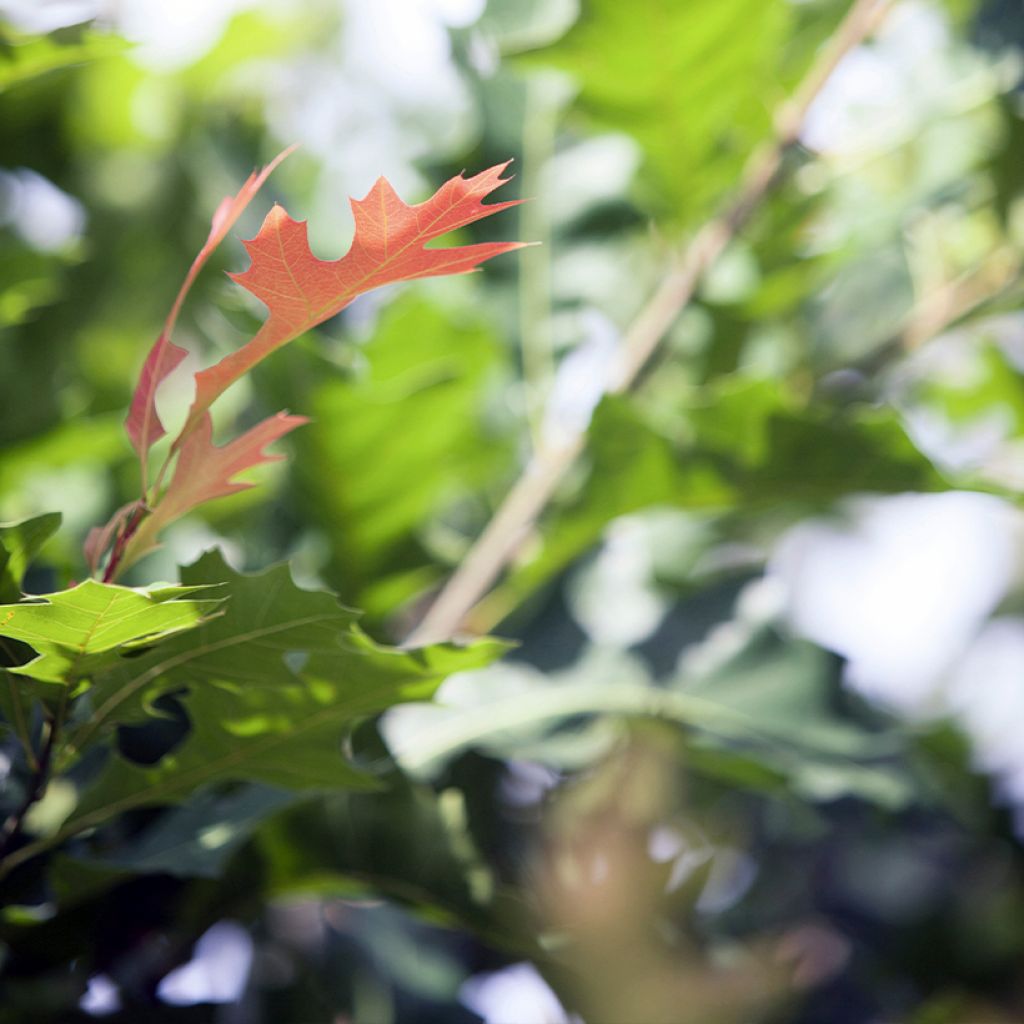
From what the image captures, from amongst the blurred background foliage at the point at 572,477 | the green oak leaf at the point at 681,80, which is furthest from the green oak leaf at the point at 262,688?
the green oak leaf at the point at 681,80

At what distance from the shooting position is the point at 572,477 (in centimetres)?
82

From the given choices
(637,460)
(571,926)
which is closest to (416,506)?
(637,460)

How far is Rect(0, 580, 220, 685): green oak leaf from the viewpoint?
34 cm

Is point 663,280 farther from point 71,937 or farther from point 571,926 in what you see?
point 71,937

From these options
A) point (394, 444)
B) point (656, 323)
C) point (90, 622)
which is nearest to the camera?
point (90, 622)

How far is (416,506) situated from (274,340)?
38cm

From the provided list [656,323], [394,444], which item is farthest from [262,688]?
[656,323]

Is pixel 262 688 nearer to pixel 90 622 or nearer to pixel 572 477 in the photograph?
pixel 90 622

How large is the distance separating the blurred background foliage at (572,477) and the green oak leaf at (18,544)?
0.52ft

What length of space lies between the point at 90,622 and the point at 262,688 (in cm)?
13

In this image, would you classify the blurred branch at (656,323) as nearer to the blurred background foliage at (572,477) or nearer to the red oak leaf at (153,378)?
the blurred background foliage at (572,477)

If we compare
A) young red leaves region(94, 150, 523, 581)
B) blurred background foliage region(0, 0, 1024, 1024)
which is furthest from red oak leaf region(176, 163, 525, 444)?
blurred background foliage region(0, 0, 1024, 1024)

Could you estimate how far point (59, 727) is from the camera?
1.31 ft

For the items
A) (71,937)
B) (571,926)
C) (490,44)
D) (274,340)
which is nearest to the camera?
(274,340)
